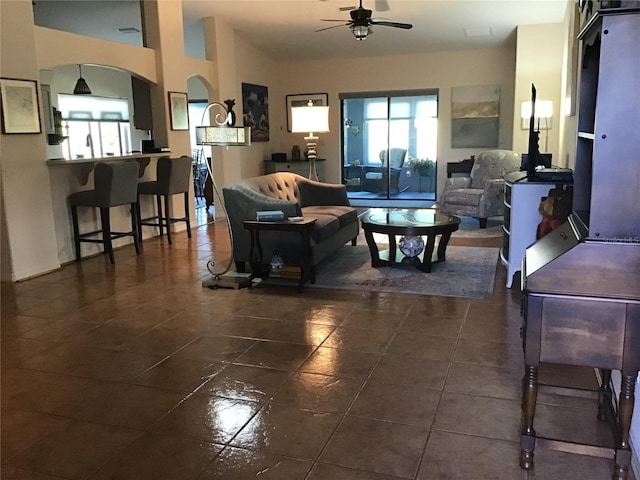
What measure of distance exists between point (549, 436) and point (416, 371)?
0.79 metres

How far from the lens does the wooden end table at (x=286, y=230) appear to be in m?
4.46

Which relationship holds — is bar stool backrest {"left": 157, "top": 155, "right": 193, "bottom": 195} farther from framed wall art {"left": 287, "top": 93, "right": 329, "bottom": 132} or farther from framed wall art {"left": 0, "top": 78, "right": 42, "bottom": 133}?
framed wall art {"left": 287, "top": 93, "right": 329, "bottom": 132}

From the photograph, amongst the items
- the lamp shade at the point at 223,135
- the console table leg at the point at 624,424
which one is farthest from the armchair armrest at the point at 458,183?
the console table leg at the point at 624,424

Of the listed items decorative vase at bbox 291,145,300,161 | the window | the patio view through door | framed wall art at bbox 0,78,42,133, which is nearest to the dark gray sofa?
framed wall art at bbox 0,78,42,133

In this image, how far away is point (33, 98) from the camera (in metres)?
5.07

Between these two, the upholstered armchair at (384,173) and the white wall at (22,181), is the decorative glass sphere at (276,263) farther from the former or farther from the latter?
the upholstered armchair at (384,173)

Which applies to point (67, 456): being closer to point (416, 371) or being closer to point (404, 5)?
point (416, 371)

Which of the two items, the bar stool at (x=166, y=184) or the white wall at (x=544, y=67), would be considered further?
the white wall at (x=544, y=67)

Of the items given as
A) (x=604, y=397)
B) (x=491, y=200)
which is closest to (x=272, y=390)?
(x=604, y=397)

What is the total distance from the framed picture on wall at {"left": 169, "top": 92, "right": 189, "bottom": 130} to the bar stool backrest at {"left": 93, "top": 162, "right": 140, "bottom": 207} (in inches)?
62.1

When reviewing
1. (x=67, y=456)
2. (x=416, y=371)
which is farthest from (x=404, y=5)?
(x=67, y=456)

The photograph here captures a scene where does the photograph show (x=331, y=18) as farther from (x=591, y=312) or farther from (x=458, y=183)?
(x=591, y=312)

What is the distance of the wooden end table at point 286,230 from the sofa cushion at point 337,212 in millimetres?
802

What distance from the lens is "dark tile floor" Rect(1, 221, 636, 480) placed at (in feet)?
7.07
